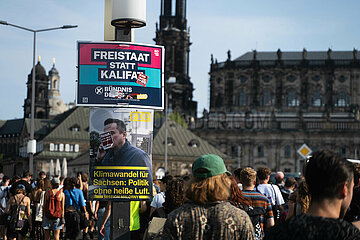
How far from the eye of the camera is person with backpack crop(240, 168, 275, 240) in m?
8.55

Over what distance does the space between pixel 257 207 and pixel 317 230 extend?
4.47 metres

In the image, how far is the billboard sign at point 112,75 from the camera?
8.52m

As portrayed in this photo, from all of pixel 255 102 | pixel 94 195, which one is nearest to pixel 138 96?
pixel 94 195

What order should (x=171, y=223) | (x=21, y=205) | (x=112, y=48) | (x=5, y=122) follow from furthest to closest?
(x=5, y=122) < (x=21, y=205) < (x=112, y=48) < (x=171, y=223)

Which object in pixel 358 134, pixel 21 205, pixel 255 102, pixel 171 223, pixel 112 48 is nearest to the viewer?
pixel 171 223

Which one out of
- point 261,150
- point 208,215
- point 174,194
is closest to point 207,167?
point 208,215

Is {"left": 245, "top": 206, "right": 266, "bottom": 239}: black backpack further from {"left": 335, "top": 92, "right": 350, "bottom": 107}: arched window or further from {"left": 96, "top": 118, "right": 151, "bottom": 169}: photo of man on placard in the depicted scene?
{"left": 335, "top": 92, "right": 350, "bottom": 107}: arched window

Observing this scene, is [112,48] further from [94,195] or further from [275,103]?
[275,103]

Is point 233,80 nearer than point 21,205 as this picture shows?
No

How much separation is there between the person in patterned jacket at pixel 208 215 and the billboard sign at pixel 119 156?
3.06m

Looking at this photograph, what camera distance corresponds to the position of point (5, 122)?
135 metres

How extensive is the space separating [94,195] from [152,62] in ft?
5.63

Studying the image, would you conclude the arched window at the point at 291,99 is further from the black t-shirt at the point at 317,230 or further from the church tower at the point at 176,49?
the black t-shirt at the point at 317,230

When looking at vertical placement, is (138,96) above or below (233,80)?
below
